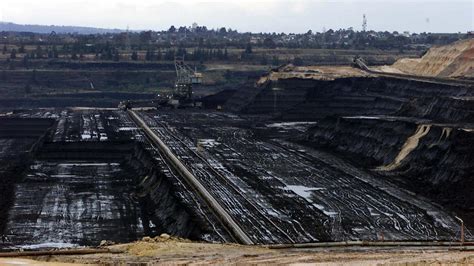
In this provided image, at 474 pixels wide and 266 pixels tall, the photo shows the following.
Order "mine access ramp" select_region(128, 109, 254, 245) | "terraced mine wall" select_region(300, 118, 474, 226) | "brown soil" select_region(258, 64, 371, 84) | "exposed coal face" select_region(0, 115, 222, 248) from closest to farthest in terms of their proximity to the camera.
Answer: "mine access ramp" select_region(128, 109, 254, 245) → "exposed coal face" select_region(0, 115, 222, 248) → "terraced mine wall" select_region(300, 118, 474, 226) → "brown soil" select_region(258, 64, 371, 84)

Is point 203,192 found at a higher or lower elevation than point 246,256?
lower

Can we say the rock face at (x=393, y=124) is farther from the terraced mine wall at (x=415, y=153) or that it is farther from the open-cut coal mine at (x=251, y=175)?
the open-cut coal mine at (x=251, y=175)

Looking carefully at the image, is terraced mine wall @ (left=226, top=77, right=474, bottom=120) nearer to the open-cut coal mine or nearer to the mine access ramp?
the open-cut coal mine

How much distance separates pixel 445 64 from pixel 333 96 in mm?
19327

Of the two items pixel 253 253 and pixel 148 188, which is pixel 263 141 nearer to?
pixel 148 188

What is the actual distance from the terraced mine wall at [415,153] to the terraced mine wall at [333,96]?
11597 millimetres

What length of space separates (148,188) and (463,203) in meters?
16.0

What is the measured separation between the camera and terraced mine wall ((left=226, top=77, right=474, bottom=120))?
83875 millimetres

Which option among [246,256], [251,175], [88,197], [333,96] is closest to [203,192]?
[88,197]

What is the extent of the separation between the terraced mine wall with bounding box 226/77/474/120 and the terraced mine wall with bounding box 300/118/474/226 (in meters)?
11.6

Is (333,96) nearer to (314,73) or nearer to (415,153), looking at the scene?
(314,73)

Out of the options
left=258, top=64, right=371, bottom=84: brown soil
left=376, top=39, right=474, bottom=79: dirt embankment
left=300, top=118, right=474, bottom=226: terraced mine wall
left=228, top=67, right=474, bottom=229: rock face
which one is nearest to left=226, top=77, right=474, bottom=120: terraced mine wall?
left=228, top=67, right=474, bottom=229: rock face

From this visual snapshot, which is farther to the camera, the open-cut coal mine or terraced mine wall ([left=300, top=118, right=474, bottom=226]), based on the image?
terraced mine wall ([left=300, top=118, right=474, bottom=226])

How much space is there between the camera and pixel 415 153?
180 feet
